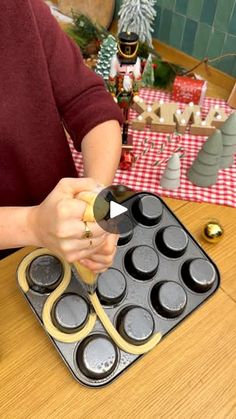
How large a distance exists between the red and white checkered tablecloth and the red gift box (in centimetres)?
5

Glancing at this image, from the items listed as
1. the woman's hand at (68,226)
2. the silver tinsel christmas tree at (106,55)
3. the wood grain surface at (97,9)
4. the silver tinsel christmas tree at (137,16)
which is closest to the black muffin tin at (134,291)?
the woman's hand at (68,226)

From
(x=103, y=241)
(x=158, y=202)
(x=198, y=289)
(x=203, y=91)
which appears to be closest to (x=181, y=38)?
(x=203, y=91)

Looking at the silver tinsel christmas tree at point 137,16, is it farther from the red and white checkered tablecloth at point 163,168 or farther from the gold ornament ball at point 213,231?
the gold ornament ball at point 213,231

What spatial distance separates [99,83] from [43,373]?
50cm

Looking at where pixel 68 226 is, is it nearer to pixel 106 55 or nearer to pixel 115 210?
pixel 115 210

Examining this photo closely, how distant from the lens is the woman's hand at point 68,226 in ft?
1.21

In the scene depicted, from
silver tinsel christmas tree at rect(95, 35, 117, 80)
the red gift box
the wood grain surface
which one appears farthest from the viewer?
the wood grain surface

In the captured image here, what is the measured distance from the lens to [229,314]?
60 centimetres

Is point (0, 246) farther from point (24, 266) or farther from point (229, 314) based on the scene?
point (229, 314)

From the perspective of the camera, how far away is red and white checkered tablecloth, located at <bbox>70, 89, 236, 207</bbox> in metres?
0.81

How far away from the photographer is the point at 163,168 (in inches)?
34.3

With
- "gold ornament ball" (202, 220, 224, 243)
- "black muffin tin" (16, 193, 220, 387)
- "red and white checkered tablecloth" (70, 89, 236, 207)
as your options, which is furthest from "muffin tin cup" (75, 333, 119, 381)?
"red and white checkered tablecloth" (70, 89, 236, 207)

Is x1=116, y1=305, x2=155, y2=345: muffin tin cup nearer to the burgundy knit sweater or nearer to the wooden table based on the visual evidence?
the wooden table

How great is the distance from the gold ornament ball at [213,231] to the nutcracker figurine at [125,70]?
348 mm
